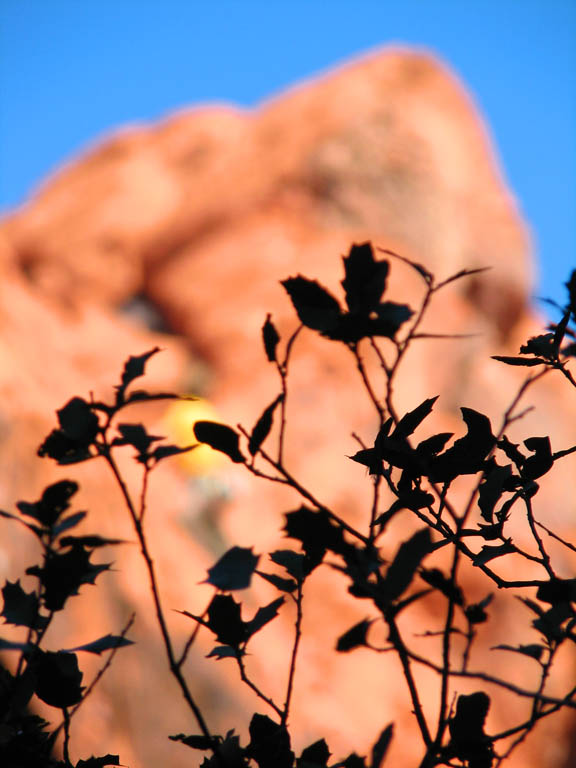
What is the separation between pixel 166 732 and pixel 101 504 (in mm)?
1429

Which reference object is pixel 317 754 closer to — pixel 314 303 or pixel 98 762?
pixel 98 762

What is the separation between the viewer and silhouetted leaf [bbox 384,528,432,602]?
3.37ft

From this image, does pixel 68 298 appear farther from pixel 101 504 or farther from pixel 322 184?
pixel 101 504

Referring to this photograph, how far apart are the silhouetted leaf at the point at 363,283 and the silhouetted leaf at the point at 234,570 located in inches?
14.3

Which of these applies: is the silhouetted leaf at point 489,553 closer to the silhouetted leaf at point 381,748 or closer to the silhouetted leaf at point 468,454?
the silhouetted leaf at point 468,454

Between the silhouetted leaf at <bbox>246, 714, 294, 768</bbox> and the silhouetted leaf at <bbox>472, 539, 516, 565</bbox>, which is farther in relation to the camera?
the silhouetted leaf at <bbox>246, 714, 294, 768</bbox>

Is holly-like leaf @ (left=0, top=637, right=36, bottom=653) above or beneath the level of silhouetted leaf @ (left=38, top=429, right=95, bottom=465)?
beneath

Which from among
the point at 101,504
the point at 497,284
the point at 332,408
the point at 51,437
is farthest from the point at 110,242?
the point at 51,437

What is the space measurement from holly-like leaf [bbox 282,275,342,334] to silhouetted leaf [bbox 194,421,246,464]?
190 mm

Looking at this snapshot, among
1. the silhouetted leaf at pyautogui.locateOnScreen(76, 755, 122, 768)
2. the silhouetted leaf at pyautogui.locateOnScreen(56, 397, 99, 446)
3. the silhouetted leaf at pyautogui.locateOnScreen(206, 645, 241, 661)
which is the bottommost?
the silhouetted leaf at pyautogui.locateOnScreen(76, 755, 122, 768)

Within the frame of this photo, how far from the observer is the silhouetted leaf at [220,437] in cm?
99

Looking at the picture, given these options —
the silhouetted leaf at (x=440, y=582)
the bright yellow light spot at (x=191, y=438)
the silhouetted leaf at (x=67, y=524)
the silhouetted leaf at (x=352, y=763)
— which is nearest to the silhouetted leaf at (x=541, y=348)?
the silhouetted leaf at (x=440, y=582)

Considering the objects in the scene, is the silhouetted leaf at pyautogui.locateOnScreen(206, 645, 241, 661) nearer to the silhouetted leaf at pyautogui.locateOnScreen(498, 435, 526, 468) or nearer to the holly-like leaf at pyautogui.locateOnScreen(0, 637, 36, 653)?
the holly-like leaf at pyautogui.locateOnScreen(0, 637, 36, 653)

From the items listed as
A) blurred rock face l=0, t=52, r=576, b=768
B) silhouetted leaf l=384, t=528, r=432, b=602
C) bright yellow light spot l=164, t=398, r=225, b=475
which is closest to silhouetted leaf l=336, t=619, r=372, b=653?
silhouetted leaf l=384, t=528, r=432, b=602
